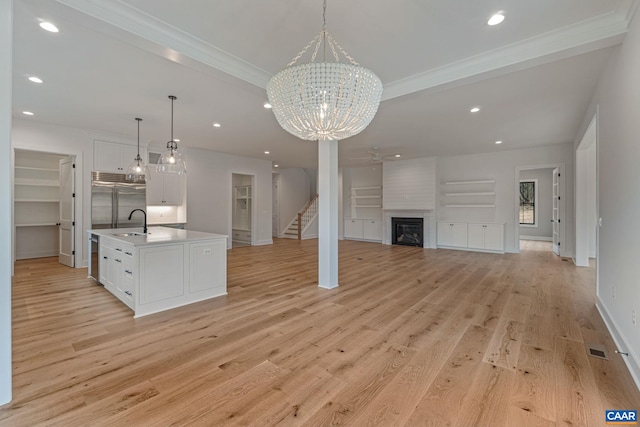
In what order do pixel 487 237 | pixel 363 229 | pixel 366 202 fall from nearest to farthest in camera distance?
pixel 487 237 → pixel 363 229 → pixel 366 202

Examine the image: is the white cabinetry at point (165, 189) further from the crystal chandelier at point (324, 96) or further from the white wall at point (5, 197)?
the crystal chandelier at point (324, 96)

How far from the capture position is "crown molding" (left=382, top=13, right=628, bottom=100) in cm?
252

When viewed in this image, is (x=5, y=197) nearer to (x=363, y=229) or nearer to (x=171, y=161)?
(x=171, y=161)

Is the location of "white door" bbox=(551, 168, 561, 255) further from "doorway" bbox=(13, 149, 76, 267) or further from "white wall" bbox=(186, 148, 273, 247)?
"doorway" bbox=(13, 149, 76, 267)

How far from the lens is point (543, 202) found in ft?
35.6

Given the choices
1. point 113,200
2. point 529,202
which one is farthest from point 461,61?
point 529,202

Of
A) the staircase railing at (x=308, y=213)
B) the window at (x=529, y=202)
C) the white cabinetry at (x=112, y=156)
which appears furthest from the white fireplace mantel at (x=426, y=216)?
the white cabinetry at (x=112, y=156)

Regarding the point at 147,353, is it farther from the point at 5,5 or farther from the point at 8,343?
the point at 5,5

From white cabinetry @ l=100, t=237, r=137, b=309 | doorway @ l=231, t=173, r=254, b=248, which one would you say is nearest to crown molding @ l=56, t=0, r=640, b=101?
white cabinetry @ l=100, t=237, r=137, b=309

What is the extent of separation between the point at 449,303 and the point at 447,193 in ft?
19.0

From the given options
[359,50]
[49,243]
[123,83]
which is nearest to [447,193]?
[359,50]

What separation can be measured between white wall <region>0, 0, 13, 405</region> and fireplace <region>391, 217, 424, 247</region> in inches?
353

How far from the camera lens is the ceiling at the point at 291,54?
7.72 ft

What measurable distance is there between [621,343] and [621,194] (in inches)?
52.4
